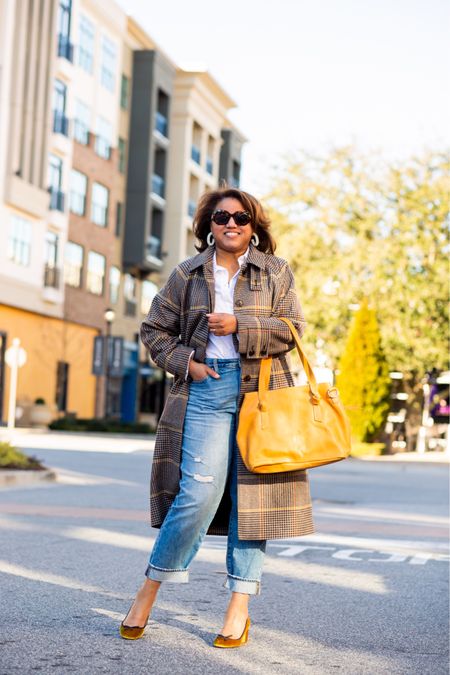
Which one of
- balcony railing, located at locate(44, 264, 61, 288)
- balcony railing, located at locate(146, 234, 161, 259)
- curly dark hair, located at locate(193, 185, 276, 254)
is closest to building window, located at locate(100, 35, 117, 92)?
balcony railing, located at locate(146, 234, 161, 259)

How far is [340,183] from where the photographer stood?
150 ft

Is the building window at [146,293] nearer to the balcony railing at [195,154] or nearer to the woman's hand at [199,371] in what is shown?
the balcony railing at [195,154]

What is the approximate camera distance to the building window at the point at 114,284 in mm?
57759

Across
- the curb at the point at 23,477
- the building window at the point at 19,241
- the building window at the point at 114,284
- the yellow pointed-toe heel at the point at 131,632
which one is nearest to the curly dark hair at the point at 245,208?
the yellow pointed-toe heel at the point at 131,632

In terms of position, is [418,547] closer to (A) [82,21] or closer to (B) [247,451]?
(B) [247,451]

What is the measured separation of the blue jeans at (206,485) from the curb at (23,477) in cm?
1207

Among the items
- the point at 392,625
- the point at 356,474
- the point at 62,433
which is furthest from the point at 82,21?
the point at 392,625

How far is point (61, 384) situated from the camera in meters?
52.1

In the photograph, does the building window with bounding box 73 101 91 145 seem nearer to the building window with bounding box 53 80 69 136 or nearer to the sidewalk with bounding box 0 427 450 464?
the building window with bounding box 53 80 69 136

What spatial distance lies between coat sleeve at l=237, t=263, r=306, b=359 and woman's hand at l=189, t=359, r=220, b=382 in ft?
0.52

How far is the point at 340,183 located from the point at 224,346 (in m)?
40.5

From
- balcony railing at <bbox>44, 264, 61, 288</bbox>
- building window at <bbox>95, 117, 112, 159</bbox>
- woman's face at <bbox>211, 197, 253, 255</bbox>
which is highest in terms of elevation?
building window at <bbox>95, 117, 112, 159</bbox>

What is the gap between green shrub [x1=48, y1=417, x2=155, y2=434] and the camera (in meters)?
44.3

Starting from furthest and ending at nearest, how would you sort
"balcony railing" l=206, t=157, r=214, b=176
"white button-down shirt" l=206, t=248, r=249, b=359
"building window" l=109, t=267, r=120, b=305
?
"balcony railing" l=206, t=157, r=214, b=176 → "building window" l=109, t=267, r=120, b=305 → "white button-down shirt" l=206, t=248, r=249, b=359
